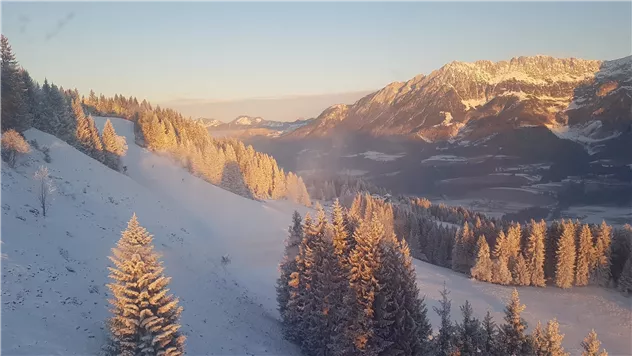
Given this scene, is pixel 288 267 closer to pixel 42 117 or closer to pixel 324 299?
pixel 324 299

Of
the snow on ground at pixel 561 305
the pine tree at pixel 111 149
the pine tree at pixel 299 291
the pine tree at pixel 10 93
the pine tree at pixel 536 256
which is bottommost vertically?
the snow on ground at pixel 561 305

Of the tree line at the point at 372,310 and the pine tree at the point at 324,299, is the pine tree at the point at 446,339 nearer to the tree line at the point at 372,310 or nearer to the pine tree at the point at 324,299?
the tree line at the point at 372,310

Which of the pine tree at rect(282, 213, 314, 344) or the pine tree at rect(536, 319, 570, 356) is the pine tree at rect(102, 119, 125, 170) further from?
the pine tree at rect(536, 319, 570, 356)

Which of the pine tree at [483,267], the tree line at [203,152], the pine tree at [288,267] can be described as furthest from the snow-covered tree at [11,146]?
the pine tree at [483,267]

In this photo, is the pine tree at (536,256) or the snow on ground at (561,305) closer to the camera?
the snow on ground at (561,305)

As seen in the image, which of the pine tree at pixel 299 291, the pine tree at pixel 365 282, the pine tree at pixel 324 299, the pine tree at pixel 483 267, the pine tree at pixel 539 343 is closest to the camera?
the pine tree at pixel 539 343

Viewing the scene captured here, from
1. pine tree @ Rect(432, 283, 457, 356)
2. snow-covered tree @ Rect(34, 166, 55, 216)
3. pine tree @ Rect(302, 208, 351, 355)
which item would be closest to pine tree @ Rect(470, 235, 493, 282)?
pine tree @ Rect(302, 208, 351, 355)

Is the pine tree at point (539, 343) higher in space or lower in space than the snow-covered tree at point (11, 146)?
lower
